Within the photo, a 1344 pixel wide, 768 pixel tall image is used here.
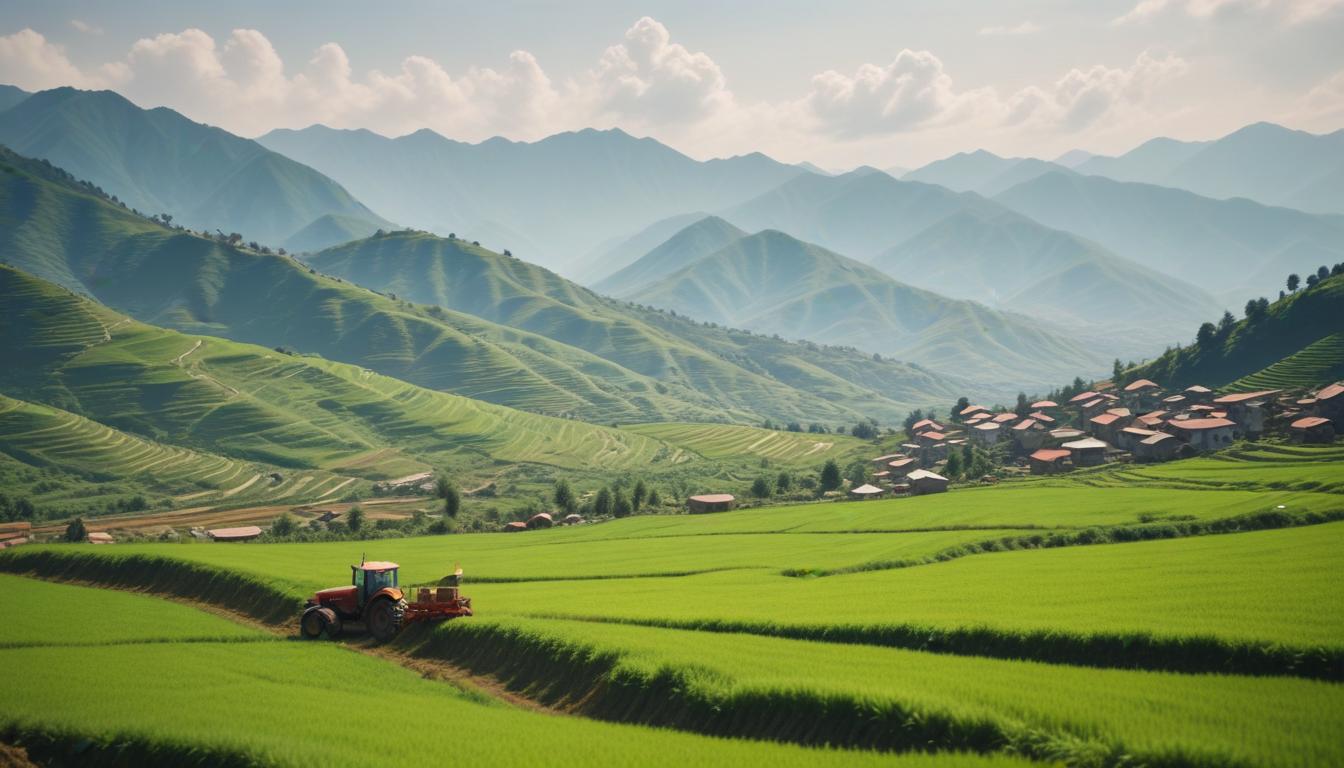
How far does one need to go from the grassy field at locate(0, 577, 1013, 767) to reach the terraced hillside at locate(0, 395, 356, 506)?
106278 millimetres

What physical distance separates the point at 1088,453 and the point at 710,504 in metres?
44.9

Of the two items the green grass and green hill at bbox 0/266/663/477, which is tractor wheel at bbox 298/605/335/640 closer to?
green hill at bbox 0/266/663/477

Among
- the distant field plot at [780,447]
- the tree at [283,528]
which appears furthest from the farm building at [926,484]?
the tree at [283,528]

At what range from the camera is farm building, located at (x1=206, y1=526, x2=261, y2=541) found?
9294 cm

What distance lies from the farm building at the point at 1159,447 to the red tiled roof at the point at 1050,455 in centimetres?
803

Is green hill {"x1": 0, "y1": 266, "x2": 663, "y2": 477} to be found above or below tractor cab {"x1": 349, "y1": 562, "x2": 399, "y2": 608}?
above

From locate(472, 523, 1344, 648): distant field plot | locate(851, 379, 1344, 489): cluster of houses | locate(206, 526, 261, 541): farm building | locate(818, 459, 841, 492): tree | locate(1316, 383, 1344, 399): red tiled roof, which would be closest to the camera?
locate(472, 523, 1344, 648): distant field plot

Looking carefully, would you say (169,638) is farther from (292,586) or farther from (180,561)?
(180,561)

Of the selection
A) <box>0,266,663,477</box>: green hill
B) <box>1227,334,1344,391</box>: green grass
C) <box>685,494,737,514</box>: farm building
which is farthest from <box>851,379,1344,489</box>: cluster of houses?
<box>0,266,663,477</box>: green hill

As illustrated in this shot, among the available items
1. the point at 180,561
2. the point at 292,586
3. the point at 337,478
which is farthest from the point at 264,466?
the point at 292,586

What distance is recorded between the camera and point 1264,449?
88625 millimetres

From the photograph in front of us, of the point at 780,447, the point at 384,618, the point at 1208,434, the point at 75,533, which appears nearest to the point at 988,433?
the point at 1208,434

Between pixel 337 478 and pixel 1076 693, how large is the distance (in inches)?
5624

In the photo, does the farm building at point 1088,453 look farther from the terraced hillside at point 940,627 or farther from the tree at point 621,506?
the tree at point 621,506
